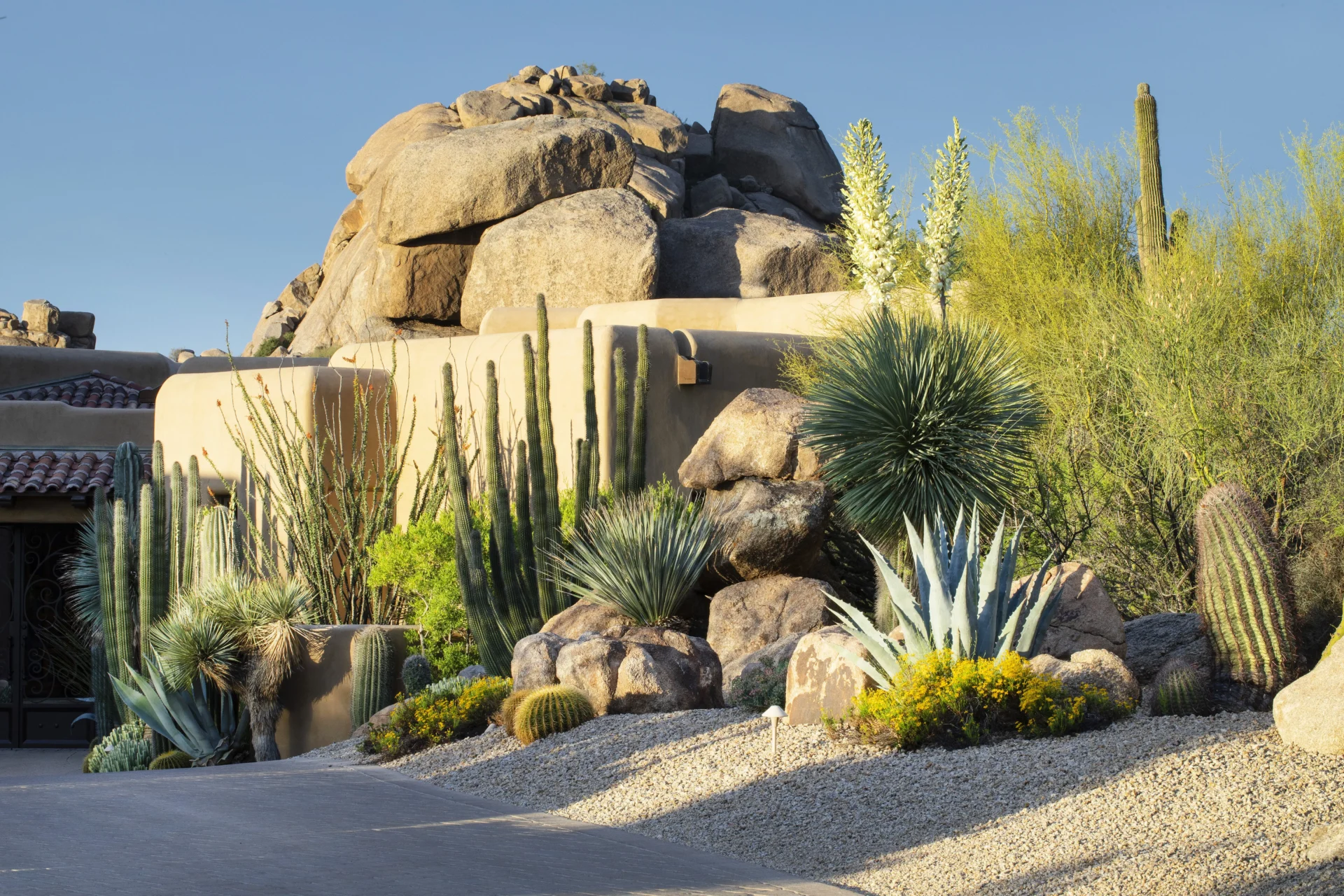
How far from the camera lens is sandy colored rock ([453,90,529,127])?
34781mm

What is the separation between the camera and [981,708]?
687 cm

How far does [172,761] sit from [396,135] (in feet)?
83.8

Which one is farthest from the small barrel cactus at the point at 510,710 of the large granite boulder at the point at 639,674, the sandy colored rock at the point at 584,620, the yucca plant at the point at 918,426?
the yucca plant at the point at 918,426

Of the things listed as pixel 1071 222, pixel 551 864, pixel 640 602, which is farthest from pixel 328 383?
pixel 551 864

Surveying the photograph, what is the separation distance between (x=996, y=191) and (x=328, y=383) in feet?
25.7

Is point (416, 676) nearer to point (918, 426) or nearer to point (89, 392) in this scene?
point (918, 426)

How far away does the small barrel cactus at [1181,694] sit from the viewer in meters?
6.98

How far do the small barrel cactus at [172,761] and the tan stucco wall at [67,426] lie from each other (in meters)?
7.03

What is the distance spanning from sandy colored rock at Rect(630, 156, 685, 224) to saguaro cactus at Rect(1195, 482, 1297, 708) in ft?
77.7

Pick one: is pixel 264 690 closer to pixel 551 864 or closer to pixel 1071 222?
pixel 551 864

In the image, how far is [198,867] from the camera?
225 inches

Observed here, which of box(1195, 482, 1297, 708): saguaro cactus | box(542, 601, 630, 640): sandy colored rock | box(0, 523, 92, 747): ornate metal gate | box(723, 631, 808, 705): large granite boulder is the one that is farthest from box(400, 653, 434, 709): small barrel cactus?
box(0, 523, 92, 747): ornate metal gate

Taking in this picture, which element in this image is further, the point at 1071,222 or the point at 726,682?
the point at 1071,222

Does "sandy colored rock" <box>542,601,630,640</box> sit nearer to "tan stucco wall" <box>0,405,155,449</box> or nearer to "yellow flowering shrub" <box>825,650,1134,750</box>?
"yellow flowering shrub" <box>825,650,1134,750</box>
